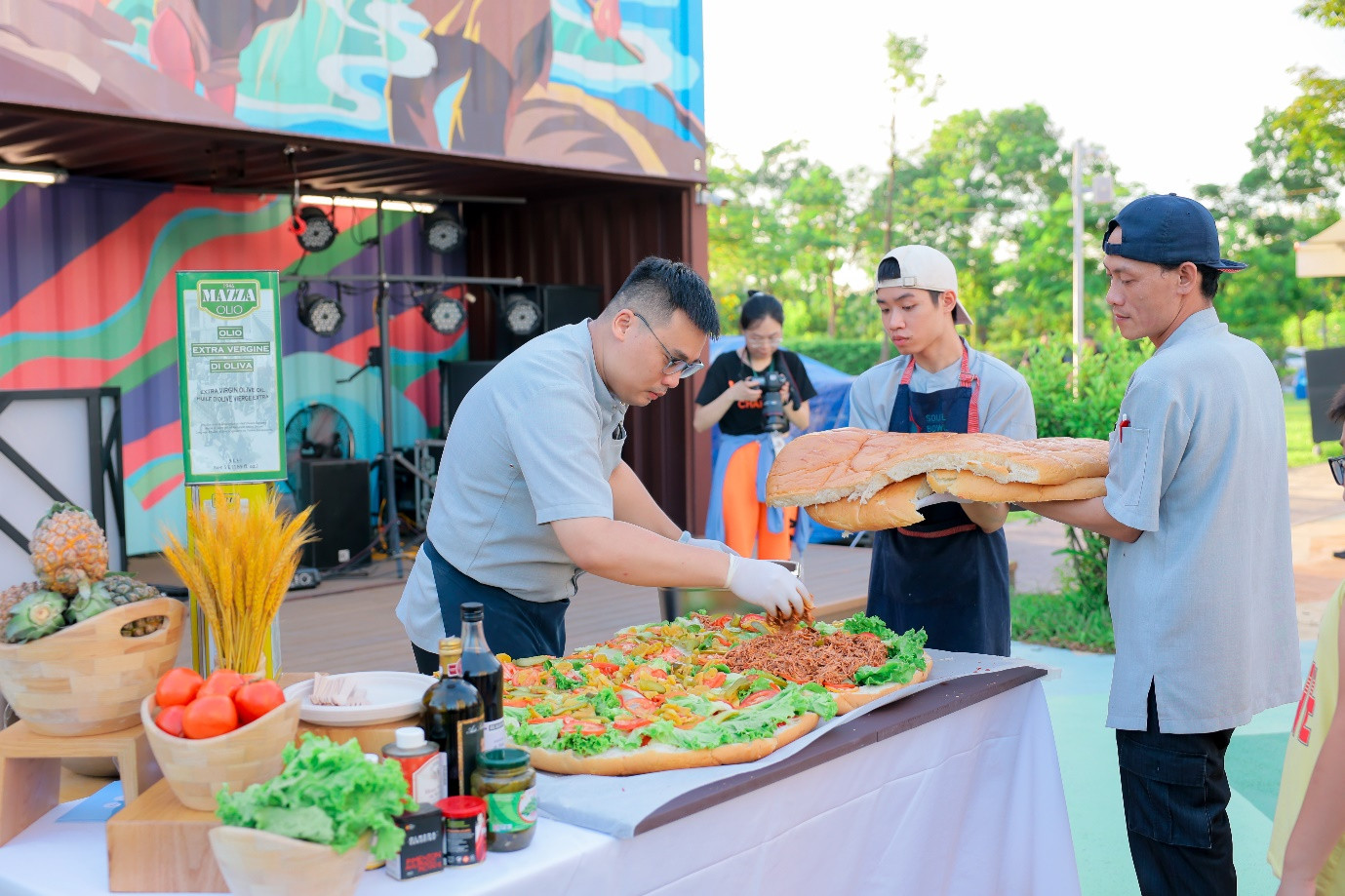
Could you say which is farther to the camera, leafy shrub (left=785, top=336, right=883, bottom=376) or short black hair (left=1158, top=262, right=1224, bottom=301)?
leafy shrub (left=785, top=336, right=883, bottom=376)

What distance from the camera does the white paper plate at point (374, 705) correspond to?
1.84 meters

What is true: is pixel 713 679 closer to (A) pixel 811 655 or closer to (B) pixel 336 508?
(A) pixel 811 655

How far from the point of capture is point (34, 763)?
193cm

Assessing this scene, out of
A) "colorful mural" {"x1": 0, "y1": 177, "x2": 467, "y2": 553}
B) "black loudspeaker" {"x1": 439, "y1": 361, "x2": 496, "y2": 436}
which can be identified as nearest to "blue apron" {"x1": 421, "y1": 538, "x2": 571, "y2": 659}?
"colorful mural" {"x1": 0, "y1": 177, "x2": 467, "y2": 553}

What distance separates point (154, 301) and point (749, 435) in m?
4.99

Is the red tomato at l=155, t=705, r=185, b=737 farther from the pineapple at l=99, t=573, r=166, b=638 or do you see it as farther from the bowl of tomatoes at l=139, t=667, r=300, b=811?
the pineapple at l=99, t=573, r=166, b=638

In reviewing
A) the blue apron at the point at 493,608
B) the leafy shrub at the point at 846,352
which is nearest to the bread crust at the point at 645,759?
the blue apron at the point at 493,608

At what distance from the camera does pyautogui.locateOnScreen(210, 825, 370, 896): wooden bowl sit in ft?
4.86

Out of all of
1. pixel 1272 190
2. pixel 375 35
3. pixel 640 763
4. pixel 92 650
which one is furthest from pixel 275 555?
pixel 1272 190

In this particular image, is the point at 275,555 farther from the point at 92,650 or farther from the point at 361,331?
the point at 361,331

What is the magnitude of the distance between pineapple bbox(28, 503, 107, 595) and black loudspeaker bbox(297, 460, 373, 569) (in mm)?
6335

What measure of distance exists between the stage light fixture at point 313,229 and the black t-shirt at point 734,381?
3934 millimetres

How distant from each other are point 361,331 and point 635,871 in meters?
8.33

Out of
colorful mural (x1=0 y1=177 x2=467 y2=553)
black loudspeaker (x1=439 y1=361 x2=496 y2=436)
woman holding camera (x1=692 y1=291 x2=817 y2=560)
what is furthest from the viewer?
black loudspeaker (x1=439 y1=361 x2=496 y2=436)
